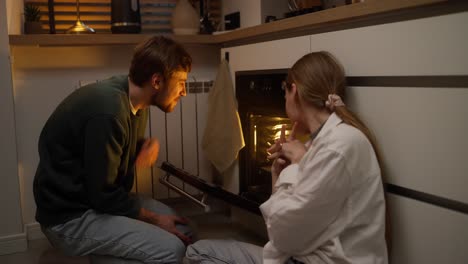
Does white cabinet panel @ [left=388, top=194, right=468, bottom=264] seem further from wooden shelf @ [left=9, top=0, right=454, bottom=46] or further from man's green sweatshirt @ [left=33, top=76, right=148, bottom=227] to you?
man's green sweatshirt @ [left=33, top=76, right=148, bottom=227]

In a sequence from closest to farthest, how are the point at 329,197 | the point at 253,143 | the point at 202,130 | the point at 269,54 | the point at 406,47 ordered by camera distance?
1. the point at 329,197
2. the point at 406,47
3. the point at 269,54
4. the point at 253,143
5. the point at 202,130

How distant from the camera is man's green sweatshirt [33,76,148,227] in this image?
153 centimetres

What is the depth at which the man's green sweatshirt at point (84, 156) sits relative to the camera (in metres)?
1.53

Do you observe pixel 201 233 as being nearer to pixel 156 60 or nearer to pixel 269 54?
pixel 269 54

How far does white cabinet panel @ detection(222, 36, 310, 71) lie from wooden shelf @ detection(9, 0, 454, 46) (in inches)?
1.3

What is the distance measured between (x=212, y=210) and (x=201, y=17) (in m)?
1.19

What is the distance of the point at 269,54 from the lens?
6.98 ft

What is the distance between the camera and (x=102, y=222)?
→ 5.20 ft

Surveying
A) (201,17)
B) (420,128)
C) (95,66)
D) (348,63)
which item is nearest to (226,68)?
(201,17)

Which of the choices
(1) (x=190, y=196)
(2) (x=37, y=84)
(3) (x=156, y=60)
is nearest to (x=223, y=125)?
(1) (x=190, y=196)

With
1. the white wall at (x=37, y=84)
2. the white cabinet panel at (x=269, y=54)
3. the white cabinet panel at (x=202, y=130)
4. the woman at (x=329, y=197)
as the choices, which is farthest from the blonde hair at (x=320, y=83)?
the white wall at (x=37, y=84)

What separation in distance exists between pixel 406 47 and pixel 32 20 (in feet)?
6.58

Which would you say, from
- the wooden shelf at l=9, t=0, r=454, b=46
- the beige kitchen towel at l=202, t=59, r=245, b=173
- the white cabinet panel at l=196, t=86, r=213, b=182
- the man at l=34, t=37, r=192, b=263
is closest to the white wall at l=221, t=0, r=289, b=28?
the wooden shelf at l=9, t=0, r=454, b=46

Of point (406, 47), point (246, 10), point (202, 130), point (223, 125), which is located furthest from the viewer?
point (202, 130)
